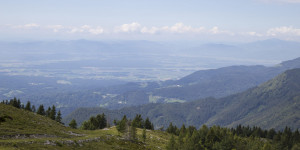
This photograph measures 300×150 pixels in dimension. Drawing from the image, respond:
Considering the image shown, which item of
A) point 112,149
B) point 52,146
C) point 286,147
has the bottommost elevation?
point 286,147

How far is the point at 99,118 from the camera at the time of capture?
372 feet

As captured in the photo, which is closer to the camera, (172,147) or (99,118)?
(172,147)

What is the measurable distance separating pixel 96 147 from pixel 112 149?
321 cm

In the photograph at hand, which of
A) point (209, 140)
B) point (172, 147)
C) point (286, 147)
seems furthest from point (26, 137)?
point (286, 147)

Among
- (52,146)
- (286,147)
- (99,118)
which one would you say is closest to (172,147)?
(52,146)

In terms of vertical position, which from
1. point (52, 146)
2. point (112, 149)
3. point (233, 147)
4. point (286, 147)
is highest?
point (52, 146)

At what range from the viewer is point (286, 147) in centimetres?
10775

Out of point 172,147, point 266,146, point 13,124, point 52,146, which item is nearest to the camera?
point 52,146

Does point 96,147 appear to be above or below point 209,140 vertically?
above

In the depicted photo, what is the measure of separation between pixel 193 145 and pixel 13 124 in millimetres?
40677

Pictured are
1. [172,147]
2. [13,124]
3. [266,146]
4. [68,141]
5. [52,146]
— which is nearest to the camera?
[52,146]

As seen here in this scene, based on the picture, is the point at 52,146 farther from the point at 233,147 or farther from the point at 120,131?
the point at 233,147

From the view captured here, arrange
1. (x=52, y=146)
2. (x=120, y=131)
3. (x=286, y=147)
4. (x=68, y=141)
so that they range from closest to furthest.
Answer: (x=52, y=146) → (x=68, y=141) → (x=120, y=131) → (x=286, y=147)

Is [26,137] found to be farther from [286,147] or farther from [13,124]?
[286,147]
